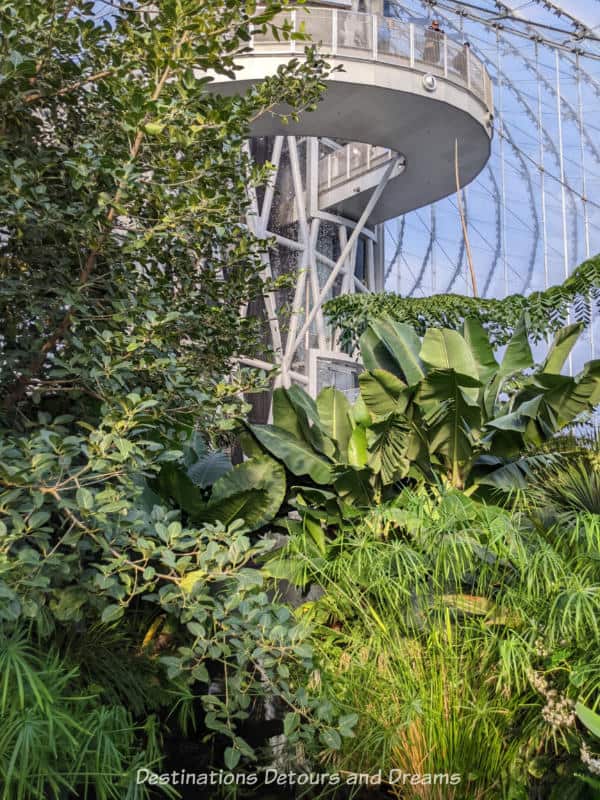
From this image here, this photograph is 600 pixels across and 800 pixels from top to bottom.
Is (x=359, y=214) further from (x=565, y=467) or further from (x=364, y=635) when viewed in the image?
(x=364, y=635)

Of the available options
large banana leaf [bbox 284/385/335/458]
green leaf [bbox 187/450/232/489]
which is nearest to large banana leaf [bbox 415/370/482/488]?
large banana leaf [bbox 284/385/335/458]

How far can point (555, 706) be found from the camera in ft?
12.2

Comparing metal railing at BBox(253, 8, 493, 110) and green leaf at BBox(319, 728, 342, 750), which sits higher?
metal railing at BBox(253, 8, 493, 110)

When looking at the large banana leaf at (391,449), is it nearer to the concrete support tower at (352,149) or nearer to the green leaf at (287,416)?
the green leaf at (287,416)

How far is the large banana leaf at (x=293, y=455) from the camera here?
6680mm

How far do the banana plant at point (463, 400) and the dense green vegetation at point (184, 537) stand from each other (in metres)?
0.13

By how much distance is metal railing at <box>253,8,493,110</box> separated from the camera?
12.8m

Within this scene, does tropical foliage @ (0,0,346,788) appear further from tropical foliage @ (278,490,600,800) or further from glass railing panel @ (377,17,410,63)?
glass railing panel @ (377,17,410,63)

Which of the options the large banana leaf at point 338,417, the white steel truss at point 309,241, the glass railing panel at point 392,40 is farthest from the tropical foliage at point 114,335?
the white steel truss at point 309,241

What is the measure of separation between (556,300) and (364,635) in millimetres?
6085

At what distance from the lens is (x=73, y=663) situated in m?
4.20

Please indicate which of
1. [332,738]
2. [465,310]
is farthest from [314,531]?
[465,310]

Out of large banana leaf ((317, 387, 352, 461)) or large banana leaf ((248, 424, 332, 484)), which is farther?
large banana leaf ((317, 387, 352, 461))

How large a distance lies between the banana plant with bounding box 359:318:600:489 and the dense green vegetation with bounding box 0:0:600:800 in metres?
0.13
